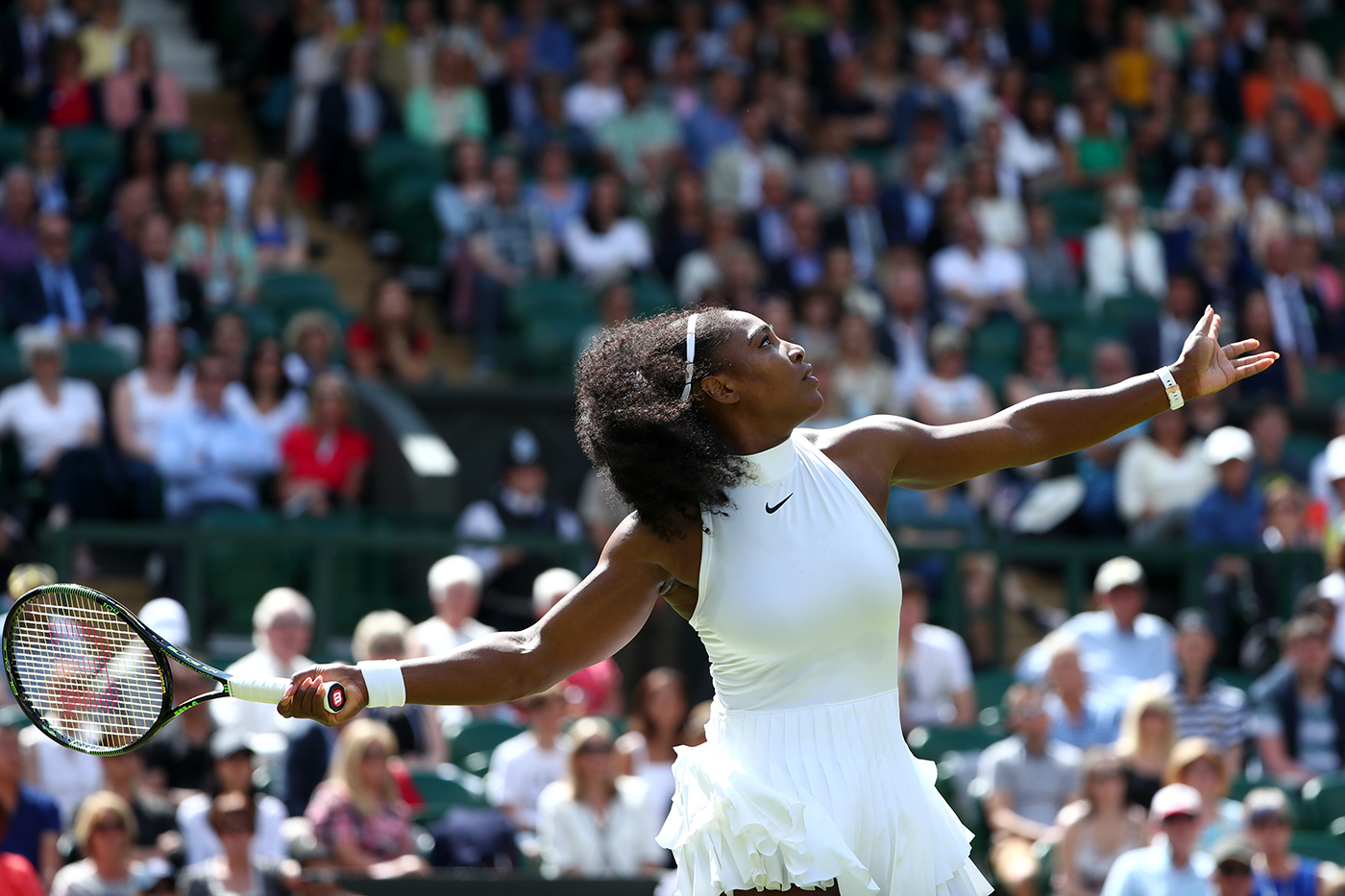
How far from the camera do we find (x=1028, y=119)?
42.6 feet

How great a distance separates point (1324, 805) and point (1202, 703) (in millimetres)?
654

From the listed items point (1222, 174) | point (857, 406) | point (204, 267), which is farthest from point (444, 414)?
point (1222, 174)

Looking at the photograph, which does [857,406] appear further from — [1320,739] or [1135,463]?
[1320,739]

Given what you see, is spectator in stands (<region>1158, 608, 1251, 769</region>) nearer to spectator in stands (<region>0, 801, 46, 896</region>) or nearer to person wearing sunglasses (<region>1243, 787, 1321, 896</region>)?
person wearing sunglasses (<region>1243, 787, 1321, 896</region>)

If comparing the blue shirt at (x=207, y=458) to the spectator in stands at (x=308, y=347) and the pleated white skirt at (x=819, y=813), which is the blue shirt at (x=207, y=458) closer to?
the spectator in stands at (x=308, y=347)

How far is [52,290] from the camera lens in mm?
9250

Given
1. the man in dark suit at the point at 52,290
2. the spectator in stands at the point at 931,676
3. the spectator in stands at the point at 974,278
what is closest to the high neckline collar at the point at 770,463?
the spectator in stands at the point at 931,676

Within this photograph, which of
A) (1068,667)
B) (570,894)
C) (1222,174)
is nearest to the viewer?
(570,894)

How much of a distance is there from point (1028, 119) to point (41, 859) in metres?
9.06

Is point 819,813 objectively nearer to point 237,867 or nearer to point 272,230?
point 237,867

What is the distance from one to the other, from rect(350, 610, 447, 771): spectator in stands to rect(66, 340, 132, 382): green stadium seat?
101 inches

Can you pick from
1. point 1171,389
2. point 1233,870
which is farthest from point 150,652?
point 1233,870

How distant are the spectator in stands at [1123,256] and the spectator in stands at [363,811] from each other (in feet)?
21.9

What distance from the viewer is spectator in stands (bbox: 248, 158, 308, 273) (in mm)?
10266
